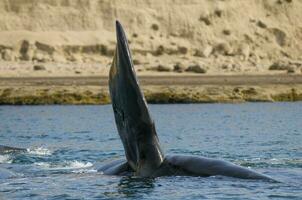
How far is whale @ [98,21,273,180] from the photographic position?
16.2 metres

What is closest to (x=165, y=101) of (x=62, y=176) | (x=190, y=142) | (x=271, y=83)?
(x=271, y=83)

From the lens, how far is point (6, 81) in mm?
68500

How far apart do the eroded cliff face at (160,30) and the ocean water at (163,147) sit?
2873 cm

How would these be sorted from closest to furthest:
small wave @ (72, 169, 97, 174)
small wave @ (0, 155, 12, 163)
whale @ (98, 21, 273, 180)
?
1. whale @ (98, 21, 273, 180)
2. small wave @ (72, 169, 97, 174)
3. small wave @ (0, 155, 12, 163)

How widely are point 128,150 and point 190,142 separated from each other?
1354 cm

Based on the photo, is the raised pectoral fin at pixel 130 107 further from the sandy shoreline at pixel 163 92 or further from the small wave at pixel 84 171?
the sandy shoreline at pixel 163 92

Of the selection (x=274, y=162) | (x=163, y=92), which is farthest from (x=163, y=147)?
(x=163, y=92)

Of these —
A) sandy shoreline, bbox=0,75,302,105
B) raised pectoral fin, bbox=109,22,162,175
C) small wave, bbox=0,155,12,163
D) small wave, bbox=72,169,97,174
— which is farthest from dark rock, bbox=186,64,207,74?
raised pectoral fin, bbox=109,22,162,175

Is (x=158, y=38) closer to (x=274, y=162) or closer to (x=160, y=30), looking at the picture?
(x=160, y=30)

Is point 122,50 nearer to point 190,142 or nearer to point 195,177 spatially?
point 195,177

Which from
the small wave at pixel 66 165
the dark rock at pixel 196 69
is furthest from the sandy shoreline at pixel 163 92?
the small wave at pixel 66 165

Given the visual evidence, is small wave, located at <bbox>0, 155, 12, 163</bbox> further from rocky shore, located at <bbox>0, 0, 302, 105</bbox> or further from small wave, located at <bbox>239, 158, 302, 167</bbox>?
rocky shore, located at <bbox>0, 0, 302, 105</bbox>

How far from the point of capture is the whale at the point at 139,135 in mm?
16203

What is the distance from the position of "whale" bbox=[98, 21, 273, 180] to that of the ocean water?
0.62 feet
